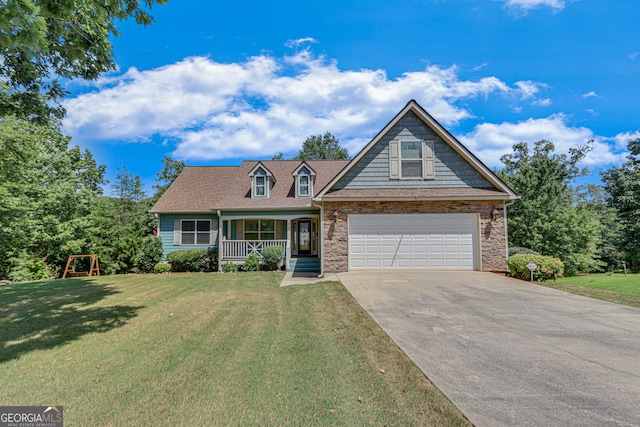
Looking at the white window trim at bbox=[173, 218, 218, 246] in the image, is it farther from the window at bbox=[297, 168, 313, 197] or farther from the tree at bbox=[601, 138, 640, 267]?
the tree at bbox=[601, 138, 640, 267]

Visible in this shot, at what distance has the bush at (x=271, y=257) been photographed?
48.0ft

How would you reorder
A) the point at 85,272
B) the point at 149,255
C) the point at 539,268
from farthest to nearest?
the point at 149,255
the point at 85,272
the point at 539,268

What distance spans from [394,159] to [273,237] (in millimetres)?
8061

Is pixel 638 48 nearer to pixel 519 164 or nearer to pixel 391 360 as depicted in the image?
pixel 519 164

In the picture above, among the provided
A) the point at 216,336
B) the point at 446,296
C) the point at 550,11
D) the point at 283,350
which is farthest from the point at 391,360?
the point at 550,11

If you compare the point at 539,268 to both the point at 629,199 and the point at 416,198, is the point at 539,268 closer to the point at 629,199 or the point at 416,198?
the point at 416,198

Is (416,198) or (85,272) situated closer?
(416,198)

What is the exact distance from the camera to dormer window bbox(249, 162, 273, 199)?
16.6 m

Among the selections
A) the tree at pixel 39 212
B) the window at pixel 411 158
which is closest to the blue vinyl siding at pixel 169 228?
the tree at pixel 39 212

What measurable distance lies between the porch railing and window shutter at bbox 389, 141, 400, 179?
6.27 metres

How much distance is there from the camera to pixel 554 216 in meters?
16.8

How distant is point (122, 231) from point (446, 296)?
77.5 ft

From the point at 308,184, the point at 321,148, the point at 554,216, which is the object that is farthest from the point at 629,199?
the point at 321,148

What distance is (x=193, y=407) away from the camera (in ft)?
9.90
